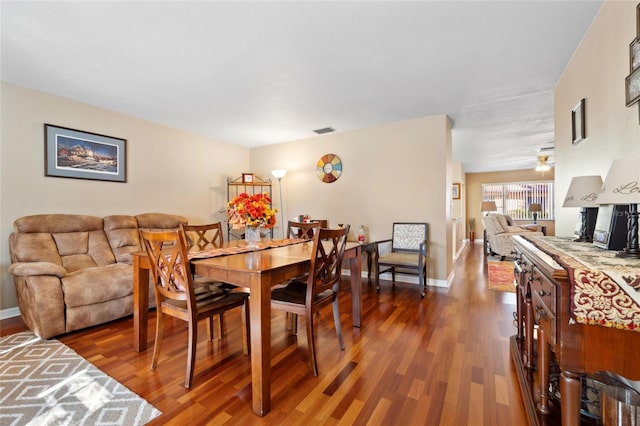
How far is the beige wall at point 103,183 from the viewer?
2.92 meters

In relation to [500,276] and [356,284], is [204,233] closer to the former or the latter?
[356,284]

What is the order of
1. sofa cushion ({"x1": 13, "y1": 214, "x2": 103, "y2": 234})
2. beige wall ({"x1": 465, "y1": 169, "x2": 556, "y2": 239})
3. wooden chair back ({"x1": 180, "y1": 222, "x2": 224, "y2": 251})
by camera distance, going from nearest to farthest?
wooden chair back ({"x1": 180, "y1": 222, "x2": 224, "y2": 251}), sofa cushion ({"x1": 13, "y1": 214, "x2": 103, "y2": 234}), beige wall ({"x1": 465, "y1": 169, "x2": 556, "y2": 239})

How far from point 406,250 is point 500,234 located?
9.71 ft

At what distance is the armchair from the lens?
18.6ft

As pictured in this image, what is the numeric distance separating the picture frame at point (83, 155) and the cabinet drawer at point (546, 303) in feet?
14.8

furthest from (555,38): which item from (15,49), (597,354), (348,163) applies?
(15,49)

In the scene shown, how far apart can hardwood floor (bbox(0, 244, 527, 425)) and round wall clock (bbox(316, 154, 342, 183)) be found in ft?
8.12

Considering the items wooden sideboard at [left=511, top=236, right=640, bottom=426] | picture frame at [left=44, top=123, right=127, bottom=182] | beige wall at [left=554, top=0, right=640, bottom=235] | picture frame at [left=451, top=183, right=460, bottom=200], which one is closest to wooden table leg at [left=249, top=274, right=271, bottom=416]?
wooden sideboard at [left=511, top=236, right=640, bottom=426]

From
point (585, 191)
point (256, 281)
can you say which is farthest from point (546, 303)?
point (256, 281)

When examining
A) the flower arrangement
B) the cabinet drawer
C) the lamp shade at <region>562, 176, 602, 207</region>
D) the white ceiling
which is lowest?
the cabinet drawer

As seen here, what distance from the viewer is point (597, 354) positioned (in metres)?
0.95

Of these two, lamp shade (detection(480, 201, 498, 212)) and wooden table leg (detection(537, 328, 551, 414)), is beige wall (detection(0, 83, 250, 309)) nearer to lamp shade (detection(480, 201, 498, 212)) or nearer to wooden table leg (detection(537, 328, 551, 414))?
wooden table leg (detection(537, 328, 551, 414))

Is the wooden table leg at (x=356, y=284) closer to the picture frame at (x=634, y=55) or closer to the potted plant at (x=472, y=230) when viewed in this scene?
the picture frame at (x=634, y=55)

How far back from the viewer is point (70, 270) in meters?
2.91
